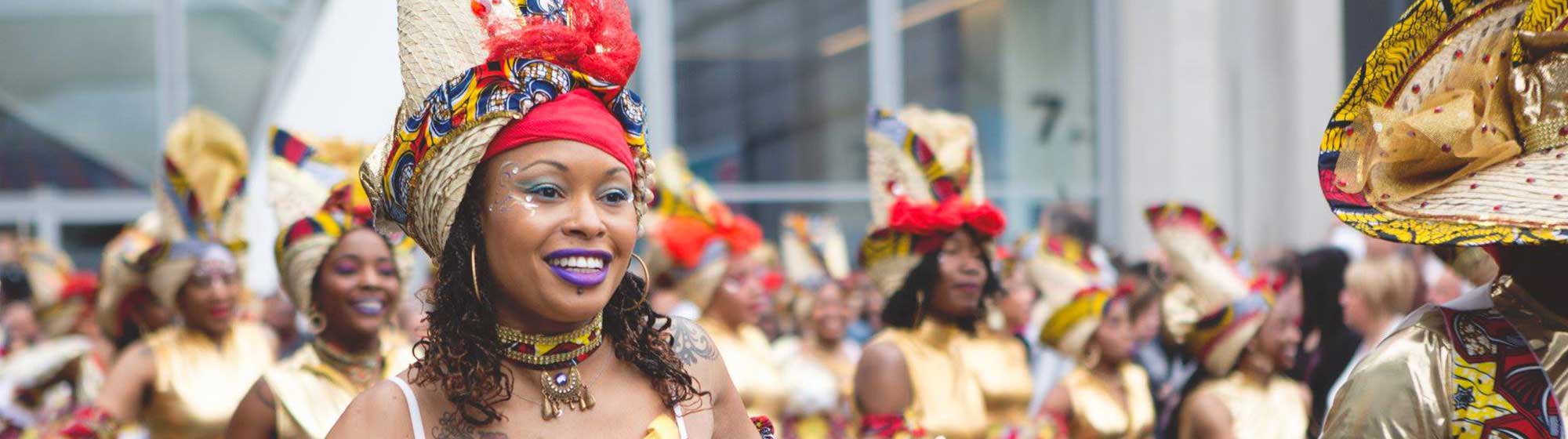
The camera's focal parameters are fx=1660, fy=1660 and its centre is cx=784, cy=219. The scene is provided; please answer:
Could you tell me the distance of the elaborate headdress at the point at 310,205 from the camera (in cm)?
491

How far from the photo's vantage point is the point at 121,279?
7.04 meters

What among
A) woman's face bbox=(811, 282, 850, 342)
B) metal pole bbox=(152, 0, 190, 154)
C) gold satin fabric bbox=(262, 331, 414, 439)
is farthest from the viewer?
metal pole bbox=(152, 0, 190, 154)

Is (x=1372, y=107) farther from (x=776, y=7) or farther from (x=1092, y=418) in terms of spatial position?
(x=776, y=7)

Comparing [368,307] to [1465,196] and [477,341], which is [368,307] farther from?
[1465,196]

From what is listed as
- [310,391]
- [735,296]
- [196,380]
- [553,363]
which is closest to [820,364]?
[735,296]

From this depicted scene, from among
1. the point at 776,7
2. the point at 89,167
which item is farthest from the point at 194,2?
the point at 776,7

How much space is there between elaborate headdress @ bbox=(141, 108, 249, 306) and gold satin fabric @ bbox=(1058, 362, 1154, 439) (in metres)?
3.33

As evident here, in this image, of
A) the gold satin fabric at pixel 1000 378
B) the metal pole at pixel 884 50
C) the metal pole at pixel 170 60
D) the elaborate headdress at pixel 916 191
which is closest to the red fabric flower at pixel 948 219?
the elaborate headdress at pixel 916 191

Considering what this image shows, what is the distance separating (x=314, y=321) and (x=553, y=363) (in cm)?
232

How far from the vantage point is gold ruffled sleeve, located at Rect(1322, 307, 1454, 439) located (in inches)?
96.3

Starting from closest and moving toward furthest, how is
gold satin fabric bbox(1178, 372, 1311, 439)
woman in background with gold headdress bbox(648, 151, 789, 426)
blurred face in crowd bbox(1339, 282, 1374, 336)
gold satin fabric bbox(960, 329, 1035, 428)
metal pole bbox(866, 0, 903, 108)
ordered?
gold satin fabric bbox(1178, 372, 1311, 439) < gold satin fabric bbox(960, 329, 1035, 428) < blurred face in crowd bbox(1339, 282, 1374, 336) < woman in background with gold headdress bbox(648, 151, 789, 426) < metal pole bbox(866, 0, 903, 108)

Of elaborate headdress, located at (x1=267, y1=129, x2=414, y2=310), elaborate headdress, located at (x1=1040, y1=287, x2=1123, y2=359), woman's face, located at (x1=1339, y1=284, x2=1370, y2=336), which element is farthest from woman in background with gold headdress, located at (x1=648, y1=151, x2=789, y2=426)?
elaborate headdress, located at (x1=267, y1=129, x2=414, y2=310)

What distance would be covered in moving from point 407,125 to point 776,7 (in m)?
13.1

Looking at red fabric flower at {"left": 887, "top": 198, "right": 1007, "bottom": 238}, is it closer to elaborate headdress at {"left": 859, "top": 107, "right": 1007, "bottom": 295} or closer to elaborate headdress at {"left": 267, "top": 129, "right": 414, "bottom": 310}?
elaborate headdress at {"left": 859, "top": 107, "right": 1007, "bottom": 295}
